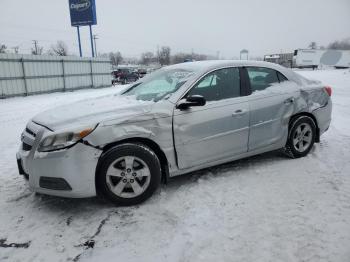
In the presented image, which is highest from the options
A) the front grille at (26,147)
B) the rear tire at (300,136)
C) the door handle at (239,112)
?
the door handle at (239,112)

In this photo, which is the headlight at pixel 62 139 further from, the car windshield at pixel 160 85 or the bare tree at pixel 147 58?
the bare tree at pixel 147 58

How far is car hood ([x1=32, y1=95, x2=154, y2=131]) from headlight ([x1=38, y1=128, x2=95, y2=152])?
111 millimetres

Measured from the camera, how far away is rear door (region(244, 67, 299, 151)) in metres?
4.25

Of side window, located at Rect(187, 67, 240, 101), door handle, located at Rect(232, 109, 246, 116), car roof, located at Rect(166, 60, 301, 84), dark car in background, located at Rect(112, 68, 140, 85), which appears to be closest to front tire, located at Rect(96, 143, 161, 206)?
side window, located at Rect(187, 67, 240, 101)

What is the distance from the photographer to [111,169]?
3273mm

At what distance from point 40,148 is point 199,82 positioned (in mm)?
2012

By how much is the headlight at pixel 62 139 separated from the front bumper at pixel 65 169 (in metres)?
0.05

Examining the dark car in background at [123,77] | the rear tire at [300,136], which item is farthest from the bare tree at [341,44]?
the rear tire at [300,136]

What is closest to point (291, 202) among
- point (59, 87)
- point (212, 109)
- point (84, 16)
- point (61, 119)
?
point (212, 109)

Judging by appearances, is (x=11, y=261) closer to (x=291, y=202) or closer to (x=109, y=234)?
(x=109, y=234)

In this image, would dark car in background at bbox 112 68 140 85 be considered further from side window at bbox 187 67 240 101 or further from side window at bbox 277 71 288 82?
side window at bbox 187 67 240 101

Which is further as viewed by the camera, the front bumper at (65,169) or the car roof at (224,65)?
the car roof at (224,65)

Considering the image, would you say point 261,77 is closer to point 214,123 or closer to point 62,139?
point 214,123

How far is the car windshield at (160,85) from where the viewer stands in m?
3.94
